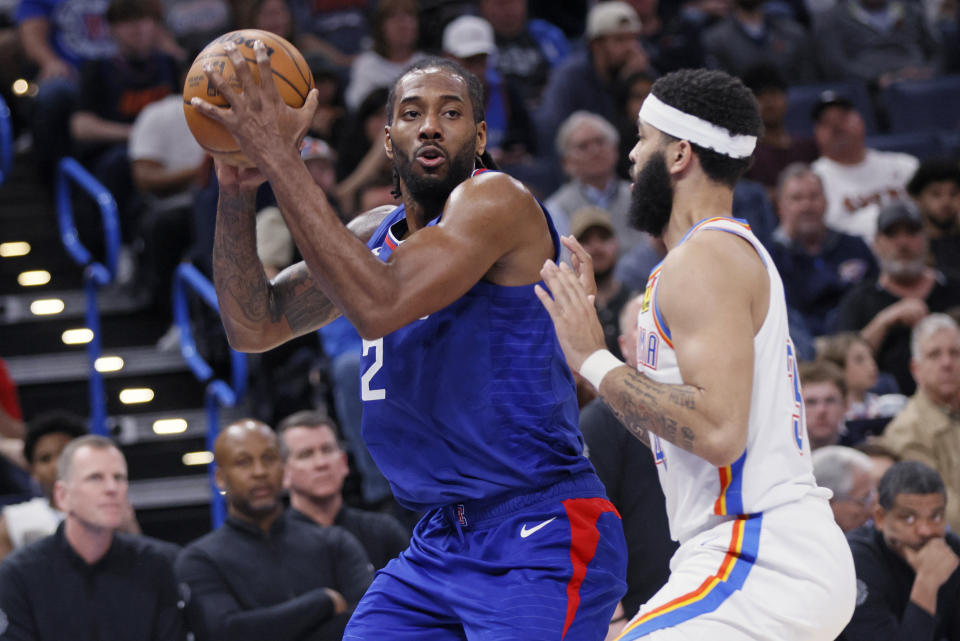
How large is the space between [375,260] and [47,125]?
Result: 22.3 feet

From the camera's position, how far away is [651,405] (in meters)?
3.39

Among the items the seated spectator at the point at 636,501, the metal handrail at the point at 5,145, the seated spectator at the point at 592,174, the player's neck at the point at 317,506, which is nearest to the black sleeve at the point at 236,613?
Answer: the player's neck at the point at 317,506

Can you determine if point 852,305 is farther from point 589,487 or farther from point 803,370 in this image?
point 589,487

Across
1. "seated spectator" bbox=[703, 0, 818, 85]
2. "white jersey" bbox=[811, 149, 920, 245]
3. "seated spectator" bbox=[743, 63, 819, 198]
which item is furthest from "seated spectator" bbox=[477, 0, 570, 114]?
"white jersey" bbox=[811, 149, 920, 245]

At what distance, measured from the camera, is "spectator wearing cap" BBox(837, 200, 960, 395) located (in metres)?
8.41

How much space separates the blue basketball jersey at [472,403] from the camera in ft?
12.0

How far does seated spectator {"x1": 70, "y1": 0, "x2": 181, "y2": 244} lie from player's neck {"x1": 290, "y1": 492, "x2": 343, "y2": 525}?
137 inches

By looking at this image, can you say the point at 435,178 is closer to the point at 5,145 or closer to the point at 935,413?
the point at 935,413

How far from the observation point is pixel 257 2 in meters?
9.99

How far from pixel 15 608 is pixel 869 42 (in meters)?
8.95

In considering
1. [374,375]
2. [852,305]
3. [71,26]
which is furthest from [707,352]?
[71,26]

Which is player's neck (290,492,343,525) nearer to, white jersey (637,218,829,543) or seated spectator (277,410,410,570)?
seated spectator (277,410,410,570)

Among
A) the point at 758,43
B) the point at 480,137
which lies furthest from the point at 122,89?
the point at 480,137

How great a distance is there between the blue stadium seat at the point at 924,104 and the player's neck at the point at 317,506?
6.77m
